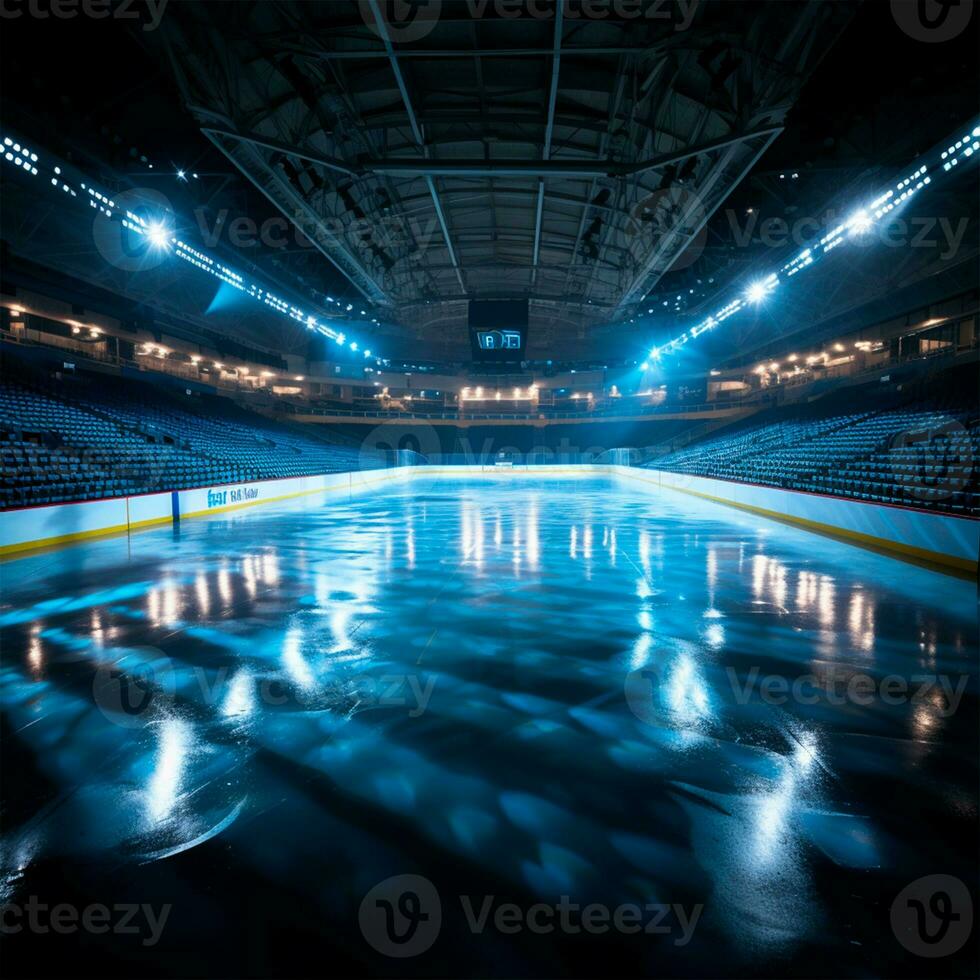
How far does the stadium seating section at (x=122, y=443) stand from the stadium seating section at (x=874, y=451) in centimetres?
1628

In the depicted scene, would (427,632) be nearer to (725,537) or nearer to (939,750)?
(939,750)

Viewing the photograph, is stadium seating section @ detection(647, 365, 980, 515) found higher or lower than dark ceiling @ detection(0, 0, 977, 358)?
lower

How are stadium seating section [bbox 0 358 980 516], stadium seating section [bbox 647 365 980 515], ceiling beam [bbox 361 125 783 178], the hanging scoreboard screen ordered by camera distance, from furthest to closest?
the hanging scoreboard screen → ceiling beam [bbox 361 125 783 178] → stadium seating section [bbox 0 358 980 516] → stadium seating section [bbox 647 365 980 515]

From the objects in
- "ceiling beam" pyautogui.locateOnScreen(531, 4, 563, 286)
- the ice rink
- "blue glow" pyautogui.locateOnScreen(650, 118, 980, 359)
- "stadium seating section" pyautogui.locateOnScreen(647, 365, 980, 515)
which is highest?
"ceiling beam" pyautogui.locateOnScreen(531, 4, 563, 286)

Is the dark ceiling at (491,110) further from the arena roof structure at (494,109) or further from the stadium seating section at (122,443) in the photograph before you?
the stadium seating section at (122,443)

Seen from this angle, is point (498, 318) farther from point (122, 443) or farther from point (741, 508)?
point (122, 443)

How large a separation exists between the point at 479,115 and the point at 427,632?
12.0m

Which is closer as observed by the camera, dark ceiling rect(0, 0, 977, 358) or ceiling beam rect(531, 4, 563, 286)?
ceiling beam rect(531, 4, 563, 286)

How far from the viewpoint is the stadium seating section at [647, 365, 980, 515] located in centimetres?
934

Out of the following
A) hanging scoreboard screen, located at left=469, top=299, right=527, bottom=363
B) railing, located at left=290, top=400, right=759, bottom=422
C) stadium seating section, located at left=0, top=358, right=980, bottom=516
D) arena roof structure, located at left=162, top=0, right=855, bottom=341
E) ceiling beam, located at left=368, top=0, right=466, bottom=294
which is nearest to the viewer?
ceiling beam, located at left=368, top=0, right=466, bottom=294

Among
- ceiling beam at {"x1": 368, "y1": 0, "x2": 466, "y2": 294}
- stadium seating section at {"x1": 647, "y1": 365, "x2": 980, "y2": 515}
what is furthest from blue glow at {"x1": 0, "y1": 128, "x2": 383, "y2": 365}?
stadium seating section at {"x1": 647, "y1": 365, "x2": 980, "y2": 515}

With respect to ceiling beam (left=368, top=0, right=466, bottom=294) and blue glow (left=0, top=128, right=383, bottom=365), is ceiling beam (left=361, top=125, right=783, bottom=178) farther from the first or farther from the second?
blue glow (left=0, top=128, right=383, bottom=365)

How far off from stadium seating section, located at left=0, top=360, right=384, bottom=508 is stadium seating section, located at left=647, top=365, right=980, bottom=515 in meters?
16.3

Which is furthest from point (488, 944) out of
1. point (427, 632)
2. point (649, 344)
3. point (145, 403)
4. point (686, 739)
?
point (649, 344)
